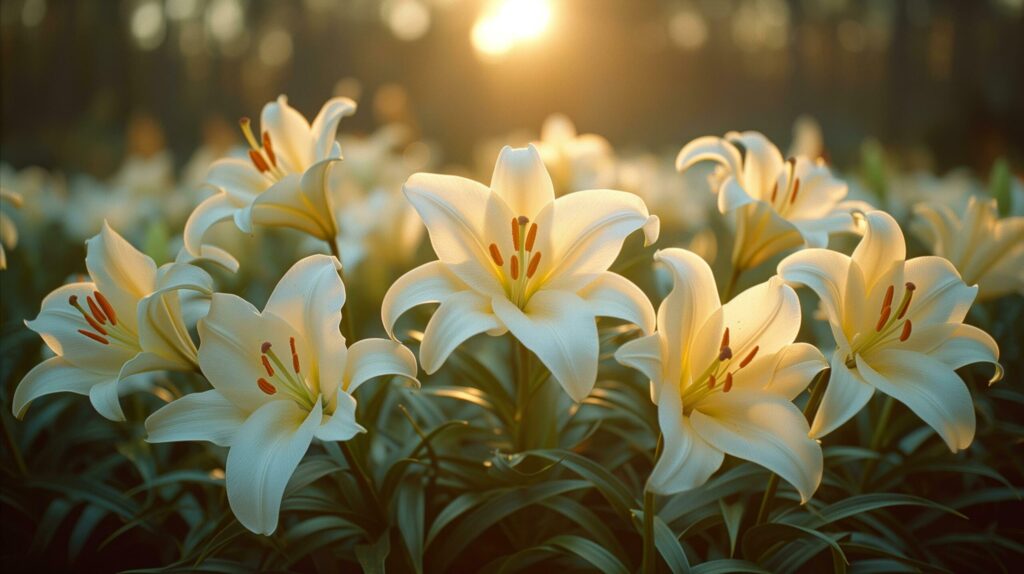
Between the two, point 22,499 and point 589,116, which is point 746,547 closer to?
point 22,499

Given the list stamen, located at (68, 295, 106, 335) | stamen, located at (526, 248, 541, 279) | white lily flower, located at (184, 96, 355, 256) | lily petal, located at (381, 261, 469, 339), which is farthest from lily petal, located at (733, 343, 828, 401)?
stamen, located at (68, 295, 106, 335)

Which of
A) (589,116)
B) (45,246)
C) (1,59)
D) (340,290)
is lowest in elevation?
(589,116)

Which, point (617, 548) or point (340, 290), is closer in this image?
point (340, 290)

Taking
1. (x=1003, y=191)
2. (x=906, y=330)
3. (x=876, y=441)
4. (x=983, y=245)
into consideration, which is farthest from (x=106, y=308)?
(x=1003, y=191)

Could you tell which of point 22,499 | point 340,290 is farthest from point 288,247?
point 340,290

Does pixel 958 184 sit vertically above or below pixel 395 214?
below

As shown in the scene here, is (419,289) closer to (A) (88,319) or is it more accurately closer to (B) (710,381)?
(B) (710,381)

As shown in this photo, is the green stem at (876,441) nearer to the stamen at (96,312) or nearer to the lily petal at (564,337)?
the lily petal at (564,337)
